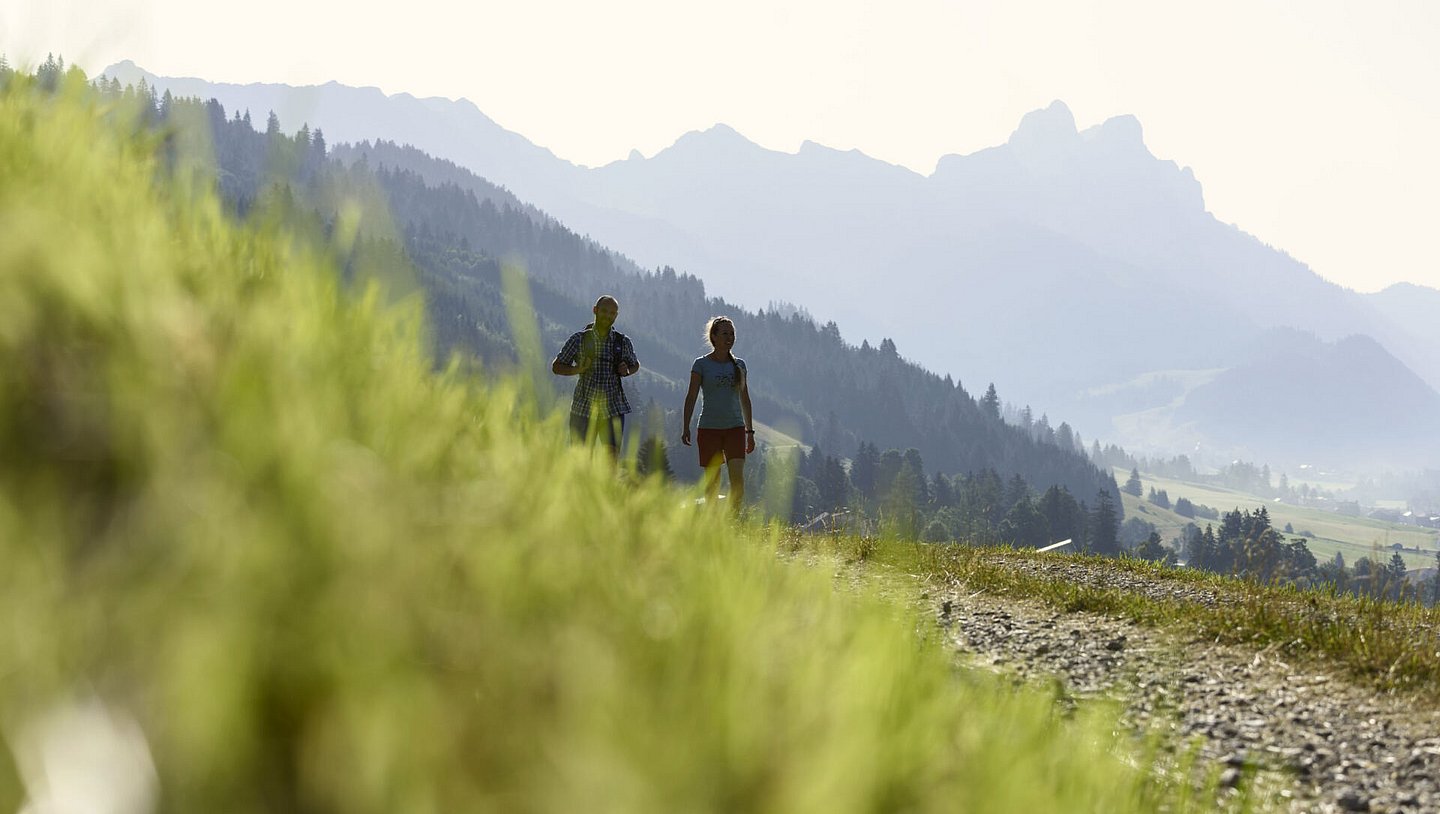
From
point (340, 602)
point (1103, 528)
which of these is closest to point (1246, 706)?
point (340, 602)

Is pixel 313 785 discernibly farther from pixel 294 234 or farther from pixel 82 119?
pixel 82 119

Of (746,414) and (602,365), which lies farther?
(746,414)

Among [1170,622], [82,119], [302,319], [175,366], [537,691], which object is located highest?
[82,119]

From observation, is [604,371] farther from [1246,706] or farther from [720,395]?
[1246,706]

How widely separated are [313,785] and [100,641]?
0.29 meters

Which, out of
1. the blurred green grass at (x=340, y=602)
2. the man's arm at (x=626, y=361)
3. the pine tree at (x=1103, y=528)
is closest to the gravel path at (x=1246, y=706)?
the blurred green grass at (x=340, y=602)

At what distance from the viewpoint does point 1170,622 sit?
295 inches

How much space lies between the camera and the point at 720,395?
36.6ft

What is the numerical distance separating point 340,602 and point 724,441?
10134 mm

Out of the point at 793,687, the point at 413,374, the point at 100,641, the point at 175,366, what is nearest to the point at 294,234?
the point at 413,374

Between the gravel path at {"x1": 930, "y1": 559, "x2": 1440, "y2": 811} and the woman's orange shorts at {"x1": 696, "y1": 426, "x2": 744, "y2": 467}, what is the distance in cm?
374

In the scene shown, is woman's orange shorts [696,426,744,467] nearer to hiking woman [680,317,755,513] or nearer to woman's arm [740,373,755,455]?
hiking woman [680,317,755,513]

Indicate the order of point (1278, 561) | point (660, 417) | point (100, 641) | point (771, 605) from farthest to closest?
point (1278, 561), point (660, 417), point (771, 605), point (100, 641)

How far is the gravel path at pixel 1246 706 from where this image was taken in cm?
470
